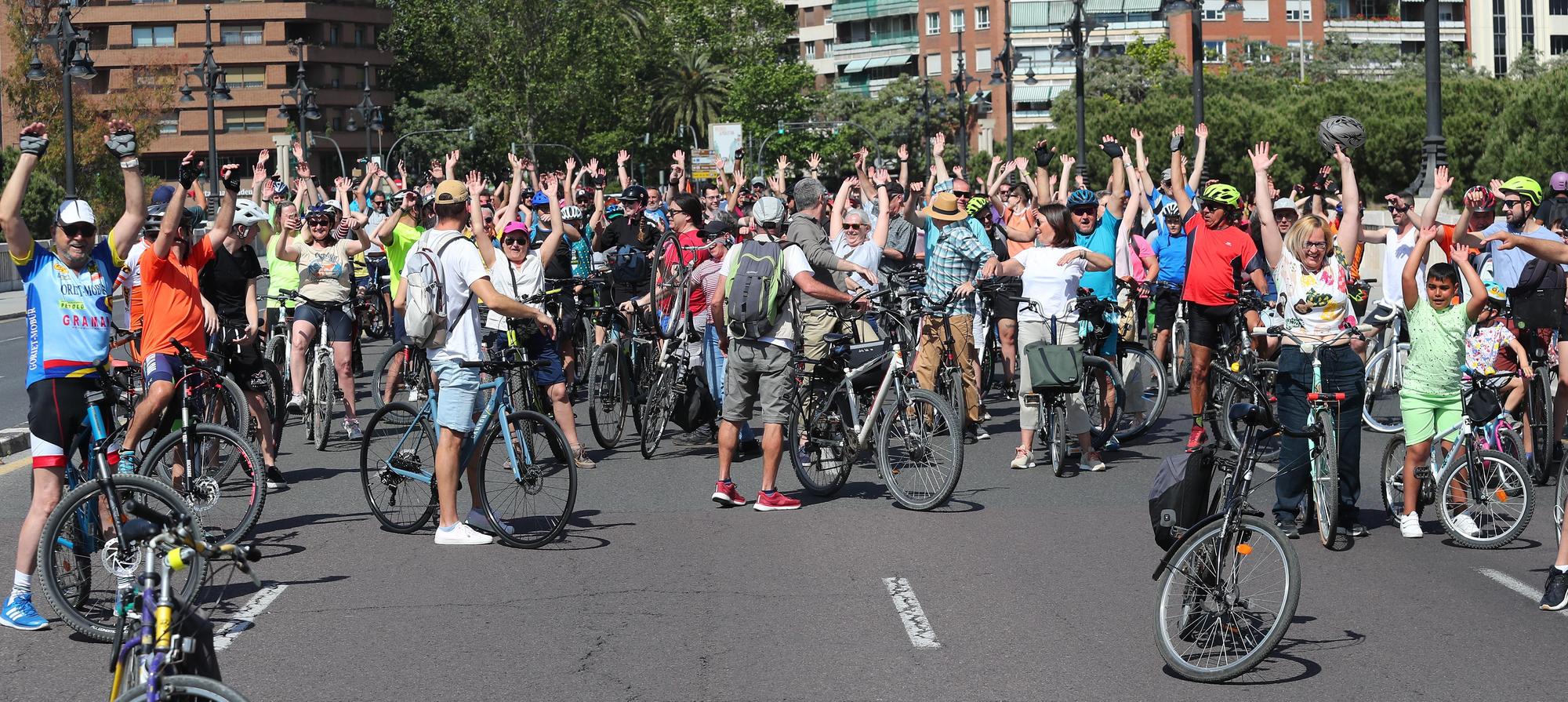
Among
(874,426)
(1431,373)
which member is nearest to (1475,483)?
(1431,373)

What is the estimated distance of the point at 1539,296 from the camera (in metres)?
11.6

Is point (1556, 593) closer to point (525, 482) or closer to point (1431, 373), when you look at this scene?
point (1431, 373)

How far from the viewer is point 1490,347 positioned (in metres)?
11.0

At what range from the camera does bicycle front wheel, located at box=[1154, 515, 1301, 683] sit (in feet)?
21.5

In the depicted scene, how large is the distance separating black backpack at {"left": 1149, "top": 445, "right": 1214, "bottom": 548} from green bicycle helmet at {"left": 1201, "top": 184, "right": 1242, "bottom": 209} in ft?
17.8

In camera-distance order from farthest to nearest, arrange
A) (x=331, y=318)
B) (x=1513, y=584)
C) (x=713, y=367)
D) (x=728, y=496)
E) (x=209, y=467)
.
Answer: (x=331, y=318)
(x=713, y=367)
(x=728, y=496)
(x=209, y=467)
(x=1513, y=584)

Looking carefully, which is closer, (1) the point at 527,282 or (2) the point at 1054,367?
(2) the point at 1054,367

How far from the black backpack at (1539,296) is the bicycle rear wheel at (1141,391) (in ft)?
9.05

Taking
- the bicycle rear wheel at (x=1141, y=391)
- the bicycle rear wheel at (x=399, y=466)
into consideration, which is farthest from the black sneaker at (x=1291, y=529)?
the bicycle rear wheel at (x=399, y=466)

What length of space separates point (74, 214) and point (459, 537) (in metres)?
2.70

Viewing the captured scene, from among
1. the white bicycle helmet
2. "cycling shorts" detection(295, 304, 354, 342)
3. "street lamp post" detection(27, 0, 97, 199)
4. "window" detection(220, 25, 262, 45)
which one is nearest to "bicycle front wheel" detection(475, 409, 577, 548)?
the white bicycle helmet

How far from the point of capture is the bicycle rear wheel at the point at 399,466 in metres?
9.78

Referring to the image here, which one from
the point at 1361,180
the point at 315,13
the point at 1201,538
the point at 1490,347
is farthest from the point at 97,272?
the point at 315,13

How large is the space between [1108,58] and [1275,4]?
674 inches
